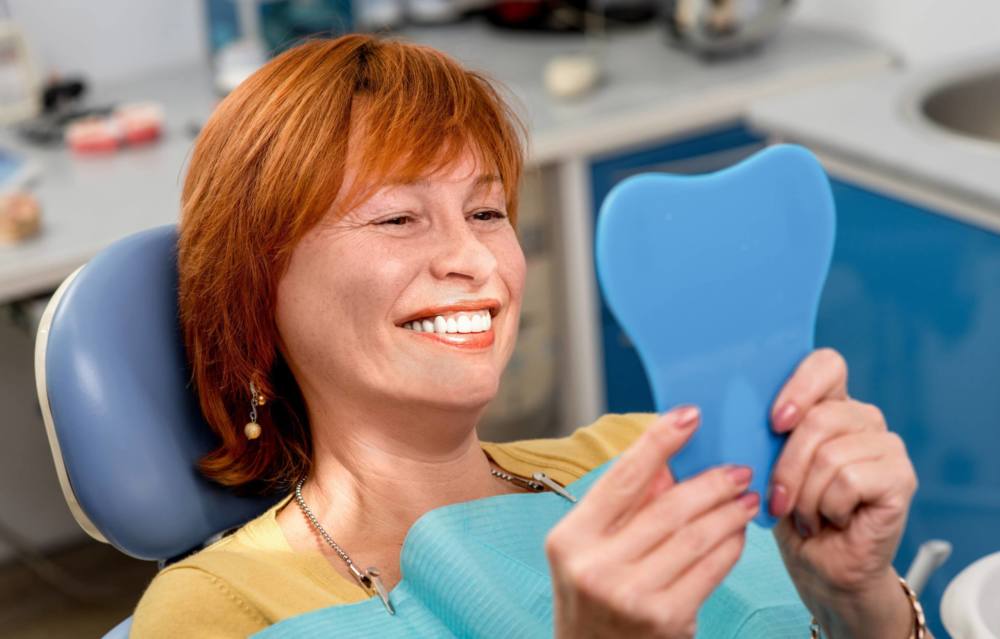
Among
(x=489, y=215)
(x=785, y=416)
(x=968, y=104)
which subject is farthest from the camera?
(x=968, y=104)

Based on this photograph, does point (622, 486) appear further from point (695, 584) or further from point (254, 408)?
point (254, 408)

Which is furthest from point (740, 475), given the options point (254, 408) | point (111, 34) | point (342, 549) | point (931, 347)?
point (111, 34)

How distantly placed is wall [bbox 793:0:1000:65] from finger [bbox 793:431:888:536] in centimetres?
168

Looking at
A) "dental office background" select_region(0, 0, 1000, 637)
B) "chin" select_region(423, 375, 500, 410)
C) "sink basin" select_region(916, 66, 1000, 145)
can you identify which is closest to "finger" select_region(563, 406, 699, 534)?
"chin" select_region(423, 375, 500, 410)

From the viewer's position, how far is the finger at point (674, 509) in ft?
2.99

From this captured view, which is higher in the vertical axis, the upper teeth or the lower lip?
the upper teeth

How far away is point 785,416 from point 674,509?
0.46 feet

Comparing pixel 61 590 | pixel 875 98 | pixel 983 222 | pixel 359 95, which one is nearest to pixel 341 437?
pixel 359 95

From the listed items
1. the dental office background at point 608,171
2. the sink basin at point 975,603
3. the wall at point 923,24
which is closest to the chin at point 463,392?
the sink basin at point 975,603

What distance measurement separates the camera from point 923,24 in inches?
110

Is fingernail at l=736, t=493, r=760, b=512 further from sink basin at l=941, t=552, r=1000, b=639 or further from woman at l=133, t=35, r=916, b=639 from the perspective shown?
sink basin at l=941, t=552, r=1000, b=639

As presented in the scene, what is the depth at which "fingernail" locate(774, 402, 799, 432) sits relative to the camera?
1.01m

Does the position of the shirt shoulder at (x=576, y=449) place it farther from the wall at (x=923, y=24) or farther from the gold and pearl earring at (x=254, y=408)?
the wall at (x=923, y=24)

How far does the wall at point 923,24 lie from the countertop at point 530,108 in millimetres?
43
